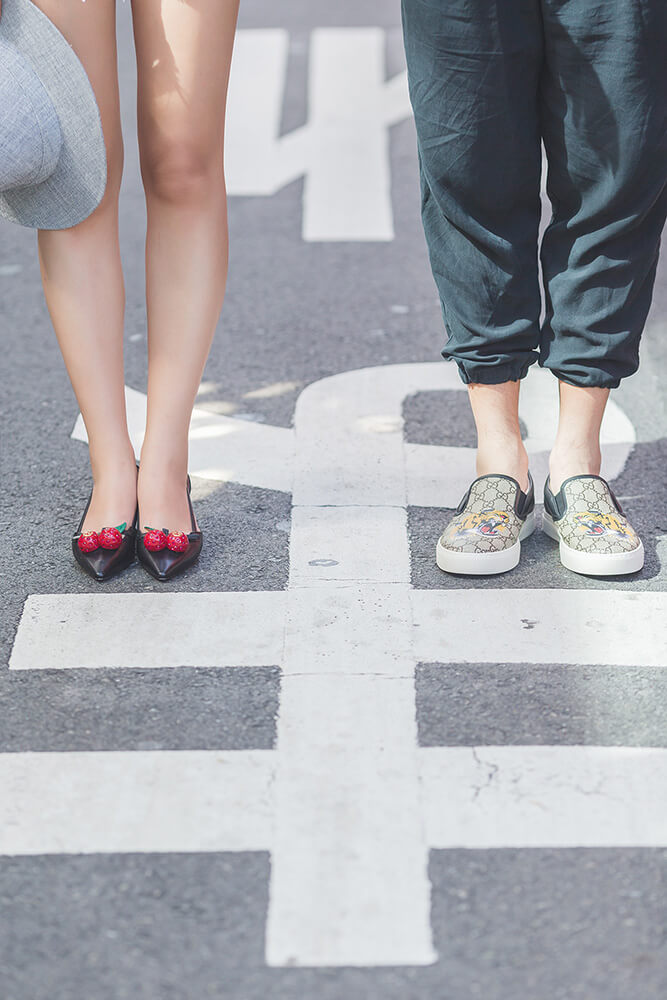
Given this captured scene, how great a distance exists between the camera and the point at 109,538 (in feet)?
6.71

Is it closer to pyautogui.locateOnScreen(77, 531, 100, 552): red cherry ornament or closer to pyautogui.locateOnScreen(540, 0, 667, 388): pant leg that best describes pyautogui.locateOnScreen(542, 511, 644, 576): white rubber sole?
pyautogui.locateOnScreen(540, 0, 667, 388): pant leg

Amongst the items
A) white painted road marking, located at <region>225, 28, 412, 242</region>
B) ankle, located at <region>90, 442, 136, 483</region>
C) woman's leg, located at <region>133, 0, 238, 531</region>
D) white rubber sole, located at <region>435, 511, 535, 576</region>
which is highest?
woman's leg, located at <region>133, 0, 238, 531</region>

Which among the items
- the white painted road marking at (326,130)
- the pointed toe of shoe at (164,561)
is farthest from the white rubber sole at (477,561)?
the white painted road marking at (326,130)

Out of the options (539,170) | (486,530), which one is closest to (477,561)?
(486,530)

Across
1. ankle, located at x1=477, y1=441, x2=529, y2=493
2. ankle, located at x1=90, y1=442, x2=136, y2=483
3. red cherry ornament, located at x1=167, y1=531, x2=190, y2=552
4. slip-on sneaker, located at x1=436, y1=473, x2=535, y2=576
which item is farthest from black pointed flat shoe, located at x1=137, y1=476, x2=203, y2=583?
ankle, located at x1=477, y1=441, x2=529, y2=493

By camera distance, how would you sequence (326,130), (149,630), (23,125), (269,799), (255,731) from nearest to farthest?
(269,799), (255,731), (23,125), (149,630), (326,130)

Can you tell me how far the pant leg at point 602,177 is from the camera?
1.83m

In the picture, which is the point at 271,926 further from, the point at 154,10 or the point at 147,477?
the point at 154,10

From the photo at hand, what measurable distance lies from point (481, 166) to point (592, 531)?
0.61m

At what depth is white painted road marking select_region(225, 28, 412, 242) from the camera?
4336 millimetres

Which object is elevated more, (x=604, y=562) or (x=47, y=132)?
(x=47, y=132)

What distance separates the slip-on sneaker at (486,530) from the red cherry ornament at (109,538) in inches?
20.9

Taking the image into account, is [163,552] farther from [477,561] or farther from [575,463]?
[575,463]

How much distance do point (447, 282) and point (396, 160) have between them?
295 centimetres
